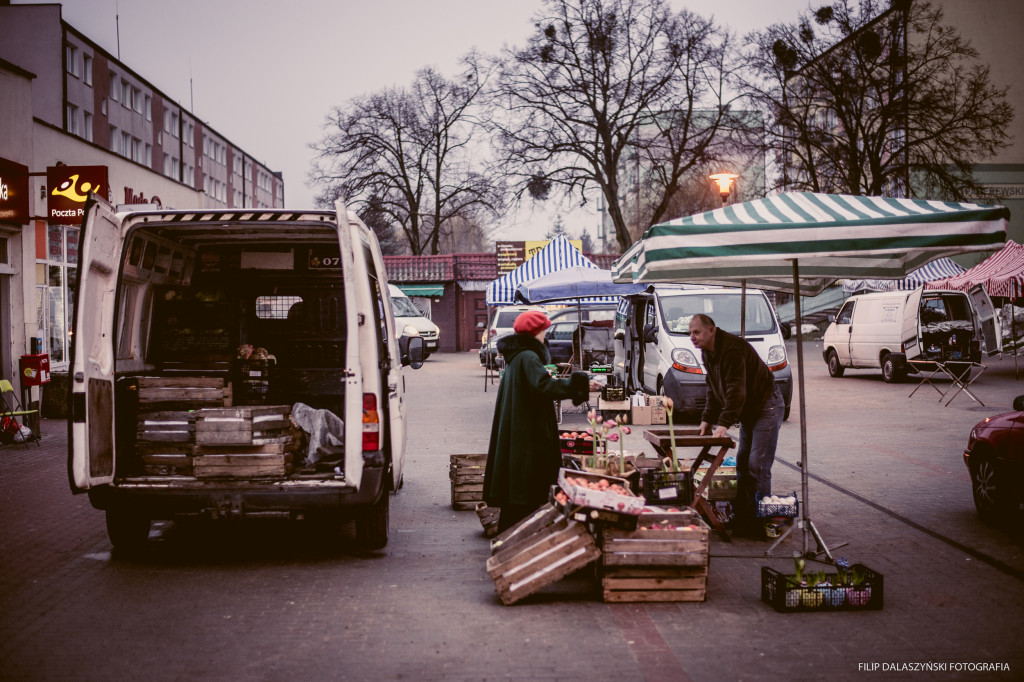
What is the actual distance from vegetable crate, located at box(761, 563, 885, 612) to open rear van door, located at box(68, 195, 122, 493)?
4.58 metres

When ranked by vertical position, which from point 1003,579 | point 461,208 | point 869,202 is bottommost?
point 1003,579

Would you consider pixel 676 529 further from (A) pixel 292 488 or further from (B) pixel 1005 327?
(B) pixel 1005 327

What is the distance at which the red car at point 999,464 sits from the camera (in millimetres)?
7051

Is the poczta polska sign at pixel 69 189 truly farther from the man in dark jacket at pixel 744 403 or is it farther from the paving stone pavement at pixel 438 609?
the man in dark jacket at pixel 744 403

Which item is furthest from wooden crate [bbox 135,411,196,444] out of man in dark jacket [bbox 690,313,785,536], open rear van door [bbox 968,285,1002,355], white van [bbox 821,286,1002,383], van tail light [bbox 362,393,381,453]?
open rear van door [bbox 968,285,1002,355]

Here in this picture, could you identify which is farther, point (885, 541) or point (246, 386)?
point (246, 386)

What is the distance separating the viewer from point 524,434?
6.52 m

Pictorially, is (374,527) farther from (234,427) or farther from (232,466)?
(234,427)

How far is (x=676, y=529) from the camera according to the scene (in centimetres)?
567

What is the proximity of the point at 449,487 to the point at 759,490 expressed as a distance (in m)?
3.67

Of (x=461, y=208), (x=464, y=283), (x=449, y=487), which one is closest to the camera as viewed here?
(x=449, y=487)

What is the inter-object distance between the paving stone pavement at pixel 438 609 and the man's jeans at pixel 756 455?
36cm

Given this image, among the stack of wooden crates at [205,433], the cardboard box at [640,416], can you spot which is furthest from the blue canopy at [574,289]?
the stack of wooden crates at [205,433]

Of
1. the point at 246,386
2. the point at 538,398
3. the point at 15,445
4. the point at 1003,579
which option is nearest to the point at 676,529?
the point at 538,398
